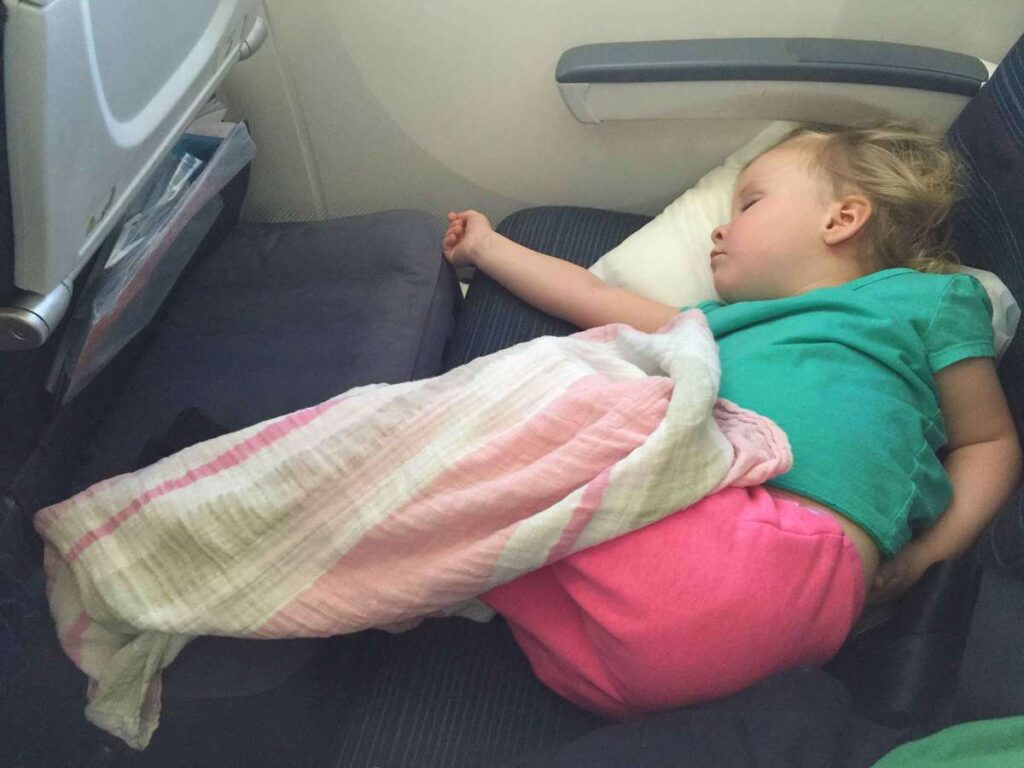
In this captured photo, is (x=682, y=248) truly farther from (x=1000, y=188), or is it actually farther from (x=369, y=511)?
(x=369, y=511)

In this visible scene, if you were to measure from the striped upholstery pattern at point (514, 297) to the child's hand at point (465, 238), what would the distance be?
0.12 ft

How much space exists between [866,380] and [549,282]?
0.41 m

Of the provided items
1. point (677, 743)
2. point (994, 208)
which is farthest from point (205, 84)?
point (994, 208)

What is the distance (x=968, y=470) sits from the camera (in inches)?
33.3

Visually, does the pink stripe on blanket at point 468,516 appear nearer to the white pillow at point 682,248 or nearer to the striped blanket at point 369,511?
the striped blanket at point 369,511

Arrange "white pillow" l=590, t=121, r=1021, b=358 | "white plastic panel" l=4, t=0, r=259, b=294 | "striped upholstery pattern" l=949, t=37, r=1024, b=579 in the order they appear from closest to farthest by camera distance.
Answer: "white plastic panel" l=4, t=0, r=259, b=294
"striped upholstery pattern" l=949, t=37, r=1024, b=579
"white pillow" l=590, t=121, r=1021, b=358

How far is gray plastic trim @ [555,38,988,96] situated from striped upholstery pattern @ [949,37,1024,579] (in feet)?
0.21

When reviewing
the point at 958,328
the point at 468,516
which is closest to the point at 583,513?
the point at 468,516

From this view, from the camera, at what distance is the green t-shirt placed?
743 millimetres

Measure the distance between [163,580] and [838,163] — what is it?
0.84 metres

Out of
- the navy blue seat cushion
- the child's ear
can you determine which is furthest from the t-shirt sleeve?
the navy blue seat cushion

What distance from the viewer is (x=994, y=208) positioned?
2.89ft

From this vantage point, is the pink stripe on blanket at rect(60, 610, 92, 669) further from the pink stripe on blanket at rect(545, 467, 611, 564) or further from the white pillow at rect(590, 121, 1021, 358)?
the white pillow at rect(590, 121, 1021, 358)

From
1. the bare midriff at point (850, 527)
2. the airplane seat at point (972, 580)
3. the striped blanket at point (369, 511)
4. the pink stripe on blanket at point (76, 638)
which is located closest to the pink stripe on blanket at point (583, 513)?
the striped blanket at point (369, 511)
